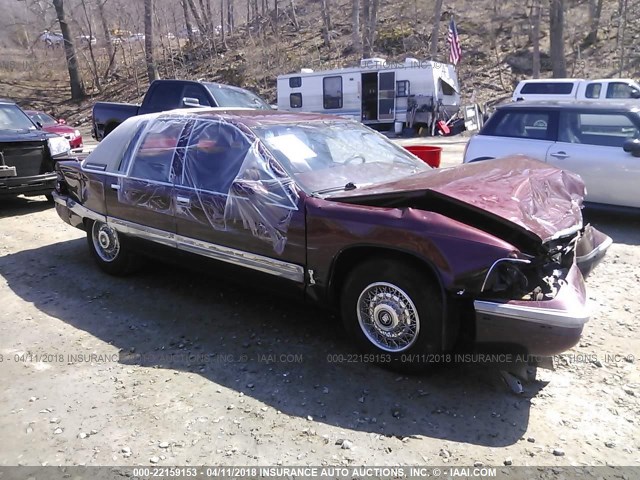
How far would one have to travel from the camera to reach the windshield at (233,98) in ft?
33.2

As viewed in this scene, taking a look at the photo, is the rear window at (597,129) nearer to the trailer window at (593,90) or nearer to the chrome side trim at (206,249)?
the chrome side trim at (206,249)

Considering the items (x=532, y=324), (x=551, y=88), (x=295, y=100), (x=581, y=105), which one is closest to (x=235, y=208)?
(x=532, y=324)

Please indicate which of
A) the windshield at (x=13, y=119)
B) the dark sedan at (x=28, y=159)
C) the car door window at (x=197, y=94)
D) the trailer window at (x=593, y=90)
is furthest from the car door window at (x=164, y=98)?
the trailer window at (x=593, y=90)

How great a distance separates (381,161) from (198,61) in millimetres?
38587

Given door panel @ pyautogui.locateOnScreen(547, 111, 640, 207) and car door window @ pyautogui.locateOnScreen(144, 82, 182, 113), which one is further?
car door window @ pyautogui.locateOnScreen(144, 82, 182, 113)

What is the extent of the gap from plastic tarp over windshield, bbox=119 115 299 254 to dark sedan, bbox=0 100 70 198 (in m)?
4.24

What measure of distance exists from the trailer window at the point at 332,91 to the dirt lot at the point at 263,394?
1776 centimetres

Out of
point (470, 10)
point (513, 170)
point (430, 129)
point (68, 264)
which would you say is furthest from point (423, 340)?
point (470, 10)

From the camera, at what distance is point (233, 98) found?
10.4 meters

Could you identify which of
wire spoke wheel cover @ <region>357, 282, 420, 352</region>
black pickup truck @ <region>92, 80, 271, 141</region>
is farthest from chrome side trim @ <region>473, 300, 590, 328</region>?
black pickup truck @ <region>92, 80, 271, 141</region>

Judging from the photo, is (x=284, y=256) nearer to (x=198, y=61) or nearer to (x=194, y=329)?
(x=194, y=329)

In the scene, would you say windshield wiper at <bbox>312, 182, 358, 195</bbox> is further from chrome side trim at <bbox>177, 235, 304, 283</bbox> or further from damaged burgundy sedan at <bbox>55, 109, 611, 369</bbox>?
chrome side trim at <bbox>177, 235, 304, 283</bbox>

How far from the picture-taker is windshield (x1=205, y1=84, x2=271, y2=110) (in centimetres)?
1012

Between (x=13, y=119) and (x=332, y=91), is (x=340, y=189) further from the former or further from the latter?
(x=332, y=91)
